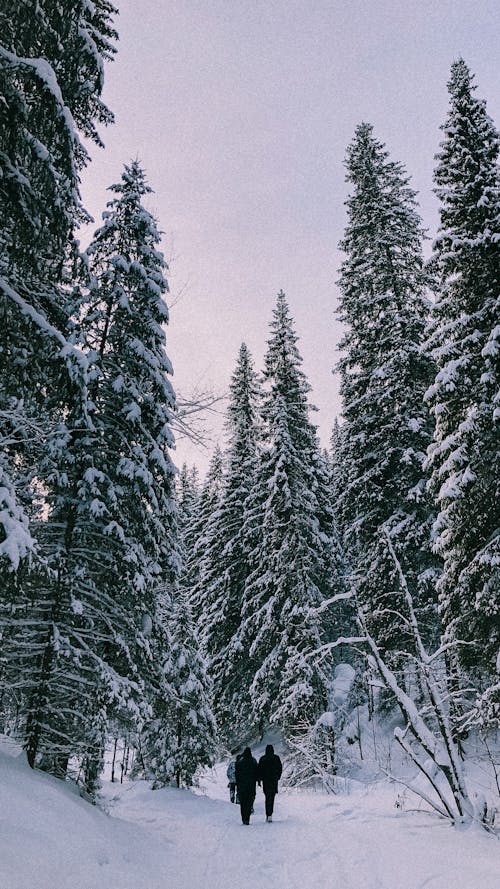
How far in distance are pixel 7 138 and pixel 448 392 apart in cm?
1011

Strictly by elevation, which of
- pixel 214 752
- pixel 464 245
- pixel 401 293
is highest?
pixel 401 293

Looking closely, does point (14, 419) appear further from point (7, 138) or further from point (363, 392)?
point (363, 392)

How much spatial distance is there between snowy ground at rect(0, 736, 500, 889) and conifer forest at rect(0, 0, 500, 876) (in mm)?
1174

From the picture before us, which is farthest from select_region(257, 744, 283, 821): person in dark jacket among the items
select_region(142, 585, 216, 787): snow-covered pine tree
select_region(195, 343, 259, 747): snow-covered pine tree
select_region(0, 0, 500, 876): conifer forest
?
select_region(195, 343, 259, 747): snow-covered pine tree

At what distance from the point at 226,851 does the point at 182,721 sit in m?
9.54

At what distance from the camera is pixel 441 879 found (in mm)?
5156

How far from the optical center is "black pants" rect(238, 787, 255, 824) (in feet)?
33.2

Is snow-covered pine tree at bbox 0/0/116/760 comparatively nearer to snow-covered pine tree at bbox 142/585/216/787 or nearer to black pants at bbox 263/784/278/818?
black pants at bbox 263/784/278/818

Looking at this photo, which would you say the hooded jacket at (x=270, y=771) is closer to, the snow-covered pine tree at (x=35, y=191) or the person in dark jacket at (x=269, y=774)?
the person in dark jacket at (x=269, y=774)

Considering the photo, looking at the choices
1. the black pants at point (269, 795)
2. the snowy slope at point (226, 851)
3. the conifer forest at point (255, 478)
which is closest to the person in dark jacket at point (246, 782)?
the black pants at point (269, 795)

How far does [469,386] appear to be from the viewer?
1227 cm

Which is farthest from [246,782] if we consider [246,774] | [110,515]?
[110,515]

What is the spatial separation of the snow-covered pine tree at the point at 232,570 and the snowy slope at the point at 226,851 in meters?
14.7

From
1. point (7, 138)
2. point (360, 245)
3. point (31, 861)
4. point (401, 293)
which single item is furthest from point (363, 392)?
point (31, 861)
